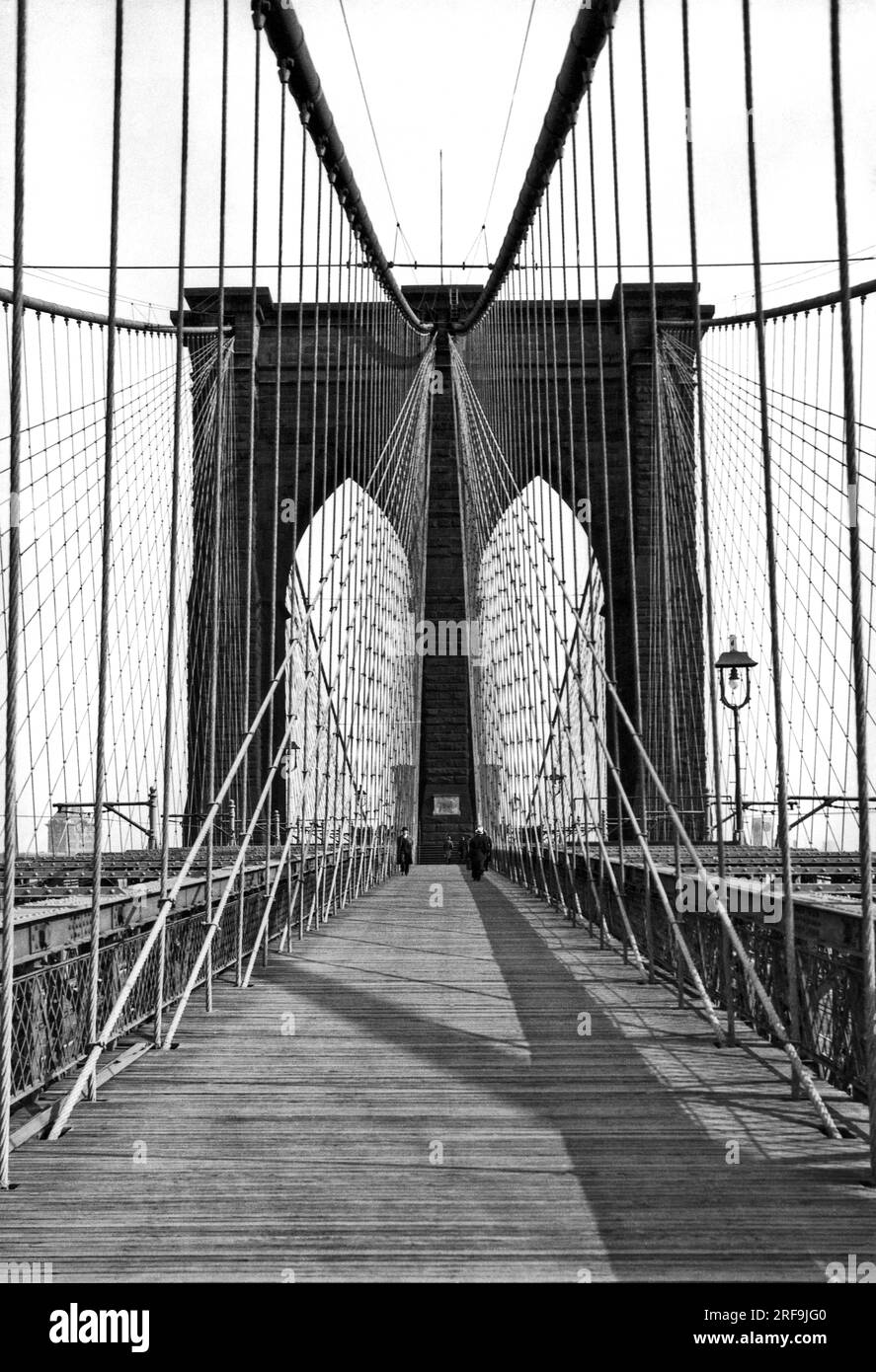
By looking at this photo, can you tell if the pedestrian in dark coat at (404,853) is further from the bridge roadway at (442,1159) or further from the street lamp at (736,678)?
the bridge roadway at (442,1159)

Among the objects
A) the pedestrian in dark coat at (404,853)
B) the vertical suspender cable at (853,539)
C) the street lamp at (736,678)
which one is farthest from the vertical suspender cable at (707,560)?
the pedestrian in dark coat at (404,853)

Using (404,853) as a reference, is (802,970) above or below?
above

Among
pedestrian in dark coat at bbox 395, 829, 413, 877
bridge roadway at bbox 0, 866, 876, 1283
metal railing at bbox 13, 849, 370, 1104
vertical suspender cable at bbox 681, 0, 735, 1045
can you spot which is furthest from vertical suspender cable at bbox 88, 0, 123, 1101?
pedestrian in dark coat at bbox 395, 829, 413, 877

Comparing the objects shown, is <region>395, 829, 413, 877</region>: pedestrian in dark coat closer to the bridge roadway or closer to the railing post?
the railing post

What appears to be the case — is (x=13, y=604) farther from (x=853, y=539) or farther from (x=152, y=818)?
(x=152, y=818)

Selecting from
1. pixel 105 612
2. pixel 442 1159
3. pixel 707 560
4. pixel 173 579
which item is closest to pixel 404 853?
pixel 173 579

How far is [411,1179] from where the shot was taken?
3207 mm

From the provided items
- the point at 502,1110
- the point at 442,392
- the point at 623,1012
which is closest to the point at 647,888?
the point at 623,1012

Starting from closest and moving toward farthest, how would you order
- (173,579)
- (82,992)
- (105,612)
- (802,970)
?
(105,612) → (802,970) → (82,992) → (173,579)

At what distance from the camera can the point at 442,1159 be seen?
3.38 metres

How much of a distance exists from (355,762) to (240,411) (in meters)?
10.7

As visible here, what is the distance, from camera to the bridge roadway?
8.70 ft
